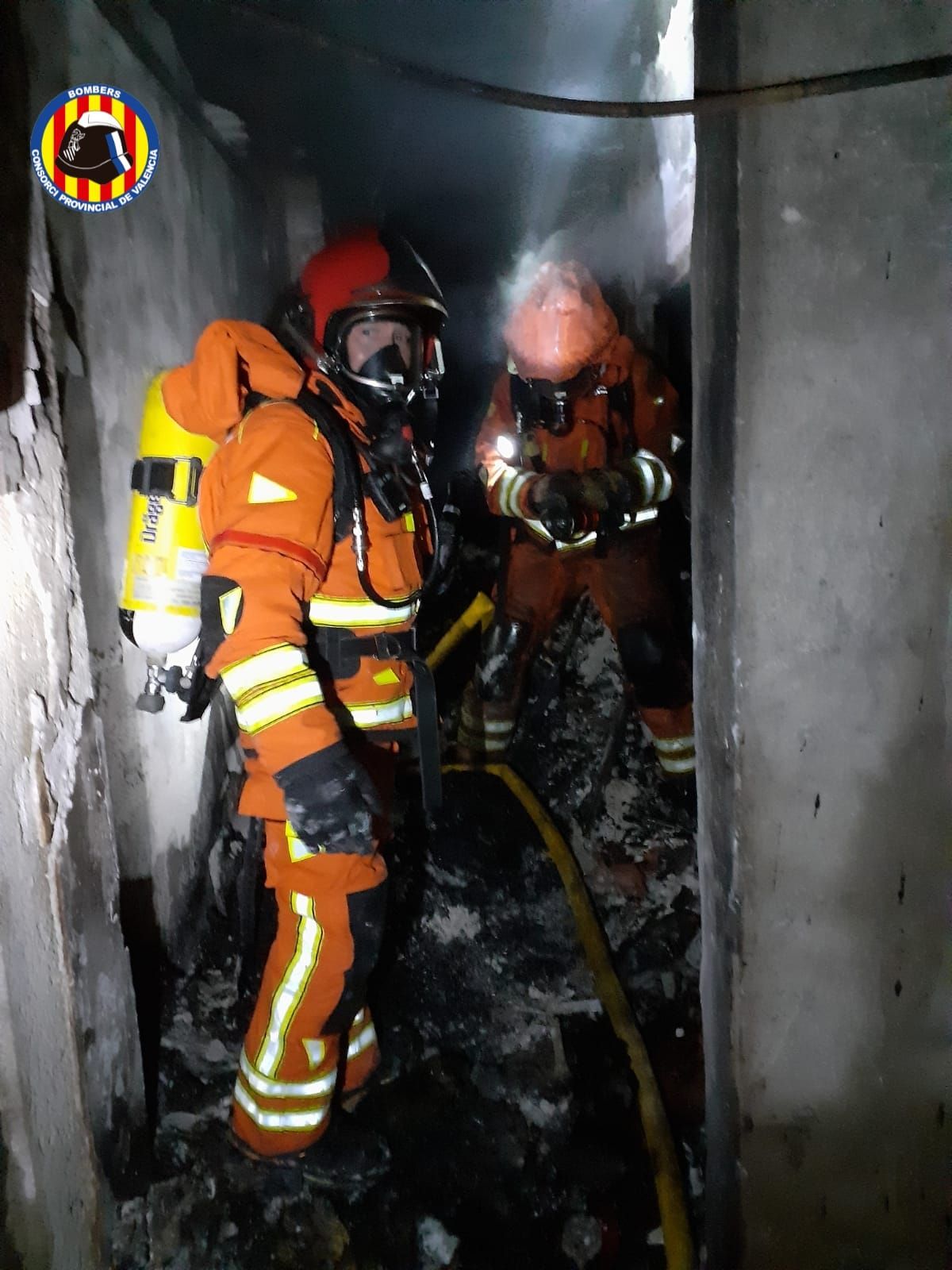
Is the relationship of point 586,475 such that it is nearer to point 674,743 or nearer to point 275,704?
point 674,743

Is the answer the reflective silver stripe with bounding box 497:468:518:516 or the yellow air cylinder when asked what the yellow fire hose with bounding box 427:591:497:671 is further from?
the yellow air cylinder

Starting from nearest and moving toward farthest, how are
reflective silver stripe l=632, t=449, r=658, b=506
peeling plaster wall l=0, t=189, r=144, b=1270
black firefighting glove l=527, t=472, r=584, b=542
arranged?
1. peeling plaster wall l=0, t=189, r=144, b=1270
2. black firefighting glove l=527, t=472, r=584, b=542
3. reflective silver stripe l=632, t=449, r=658, b=506

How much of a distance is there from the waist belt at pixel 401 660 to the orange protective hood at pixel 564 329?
1.90m

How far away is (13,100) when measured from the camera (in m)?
1.42

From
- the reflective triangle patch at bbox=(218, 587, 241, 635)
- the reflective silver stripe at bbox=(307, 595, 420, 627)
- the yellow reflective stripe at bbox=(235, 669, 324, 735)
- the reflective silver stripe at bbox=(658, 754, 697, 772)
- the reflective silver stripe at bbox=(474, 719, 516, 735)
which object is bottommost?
the reflective silver stripe at bbox=(658, 754, 697, 772)

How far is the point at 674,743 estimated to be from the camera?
11.4 ft

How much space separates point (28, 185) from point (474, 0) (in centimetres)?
333

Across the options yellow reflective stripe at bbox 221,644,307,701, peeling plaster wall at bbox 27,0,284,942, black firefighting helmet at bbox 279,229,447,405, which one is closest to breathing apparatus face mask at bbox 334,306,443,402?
black firefighting helmet at bbox 279,229,447,405

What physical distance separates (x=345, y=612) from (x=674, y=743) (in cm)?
208

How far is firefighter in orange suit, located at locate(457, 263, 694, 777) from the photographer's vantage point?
11.1ft

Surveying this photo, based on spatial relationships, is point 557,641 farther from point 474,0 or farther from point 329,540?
point 474,0

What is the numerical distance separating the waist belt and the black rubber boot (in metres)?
0.97

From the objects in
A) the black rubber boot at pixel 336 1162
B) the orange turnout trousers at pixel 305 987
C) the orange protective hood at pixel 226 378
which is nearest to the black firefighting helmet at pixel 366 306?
the orange protective hood at pixel 226 378

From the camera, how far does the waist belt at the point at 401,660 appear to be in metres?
1.99
